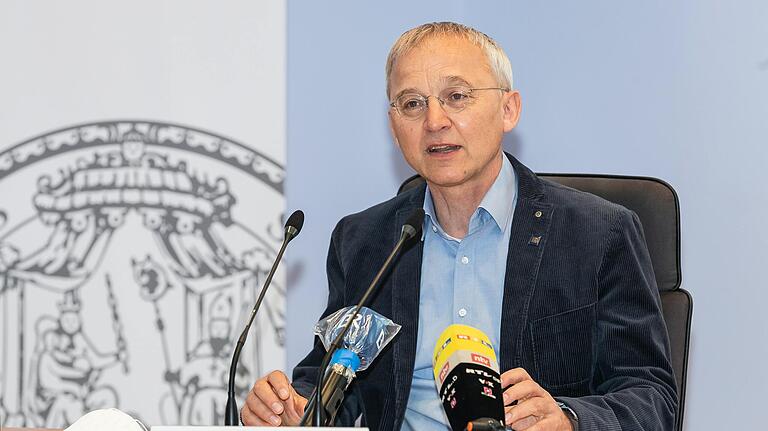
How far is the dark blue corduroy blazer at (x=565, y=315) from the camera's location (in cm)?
189

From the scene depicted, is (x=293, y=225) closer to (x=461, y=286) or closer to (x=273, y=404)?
(x=273, y=404)

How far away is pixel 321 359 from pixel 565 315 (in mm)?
561

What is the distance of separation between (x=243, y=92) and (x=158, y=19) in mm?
344

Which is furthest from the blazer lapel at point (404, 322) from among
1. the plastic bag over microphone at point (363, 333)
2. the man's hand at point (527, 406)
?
the man's hand at point (527, 406)

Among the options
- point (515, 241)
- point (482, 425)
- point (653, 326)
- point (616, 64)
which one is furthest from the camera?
point (616, 64)

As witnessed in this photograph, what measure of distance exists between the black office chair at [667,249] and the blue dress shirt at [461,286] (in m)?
0.28

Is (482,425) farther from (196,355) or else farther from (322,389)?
(196,355)

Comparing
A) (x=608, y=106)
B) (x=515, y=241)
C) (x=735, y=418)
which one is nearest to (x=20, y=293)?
(x=515, y=241)

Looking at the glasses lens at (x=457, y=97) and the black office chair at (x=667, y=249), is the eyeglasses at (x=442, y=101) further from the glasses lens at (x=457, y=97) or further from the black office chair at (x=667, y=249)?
the black office chair at (x=667, y=249)

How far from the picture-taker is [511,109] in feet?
7.36

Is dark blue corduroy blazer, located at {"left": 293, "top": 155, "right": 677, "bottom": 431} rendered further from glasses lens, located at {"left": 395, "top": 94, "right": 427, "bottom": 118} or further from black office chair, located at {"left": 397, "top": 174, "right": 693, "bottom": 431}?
glasses lens, located at {"left": 395, "top": 94, "right": 427, "bottom": 118}

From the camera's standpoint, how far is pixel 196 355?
116 inches

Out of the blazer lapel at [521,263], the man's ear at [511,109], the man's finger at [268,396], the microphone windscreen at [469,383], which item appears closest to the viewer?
the microphone windscreen at [469,383]

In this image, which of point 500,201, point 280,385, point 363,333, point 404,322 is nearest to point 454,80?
point 500,201
